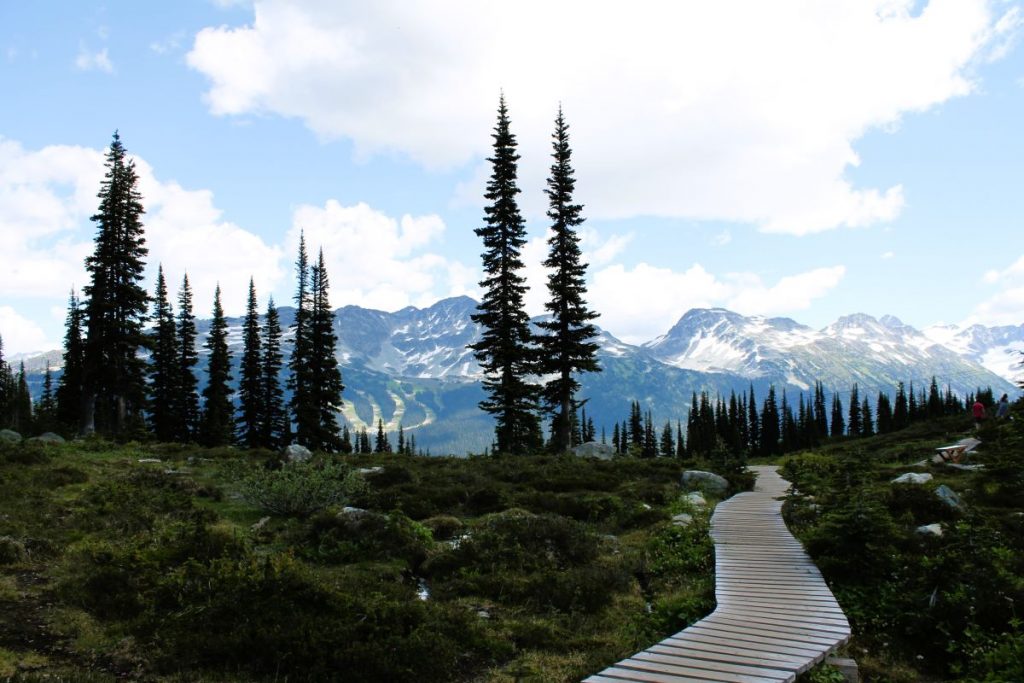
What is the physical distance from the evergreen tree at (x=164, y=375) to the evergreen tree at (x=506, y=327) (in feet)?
114

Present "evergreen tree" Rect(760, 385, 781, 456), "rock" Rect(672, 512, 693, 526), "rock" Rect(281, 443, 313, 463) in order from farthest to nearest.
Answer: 1. "evergreen tree" Rect(760, 385, 781, 456)
2. "rock" Rect(281, 443, 313, 463)
3. "rock" Rect(672, 512, 693, 526)

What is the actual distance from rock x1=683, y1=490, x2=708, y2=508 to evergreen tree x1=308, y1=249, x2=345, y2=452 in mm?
34190

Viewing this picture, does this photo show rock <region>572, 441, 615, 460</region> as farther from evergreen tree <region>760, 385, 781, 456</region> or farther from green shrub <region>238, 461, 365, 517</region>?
evergreen tree <region>760, 385, 781, 456</region>

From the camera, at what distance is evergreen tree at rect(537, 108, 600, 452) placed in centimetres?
3381

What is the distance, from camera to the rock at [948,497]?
14.9 m

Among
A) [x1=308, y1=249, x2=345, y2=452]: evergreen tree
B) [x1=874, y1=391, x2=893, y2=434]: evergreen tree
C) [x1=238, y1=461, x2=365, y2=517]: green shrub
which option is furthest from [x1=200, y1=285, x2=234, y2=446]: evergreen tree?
[x1=874, y1=391, x2=893, y2=434]: evergreen tree

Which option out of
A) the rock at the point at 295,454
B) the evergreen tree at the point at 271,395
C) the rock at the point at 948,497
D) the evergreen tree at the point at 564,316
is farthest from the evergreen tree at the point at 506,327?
the evergreen tree at the point at 271,395

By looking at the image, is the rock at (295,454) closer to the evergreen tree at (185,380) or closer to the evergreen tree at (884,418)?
the evergreen tree at (185,380)

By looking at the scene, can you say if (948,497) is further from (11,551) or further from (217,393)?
(217,393)

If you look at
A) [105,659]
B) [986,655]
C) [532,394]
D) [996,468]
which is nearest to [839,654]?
[986,655]

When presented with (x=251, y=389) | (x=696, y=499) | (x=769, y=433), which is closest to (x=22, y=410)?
(x=251, y=389)

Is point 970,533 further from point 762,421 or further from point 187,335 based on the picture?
point 762,421

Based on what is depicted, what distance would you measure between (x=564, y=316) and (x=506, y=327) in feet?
10.5

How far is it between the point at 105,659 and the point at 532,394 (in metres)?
27.2
